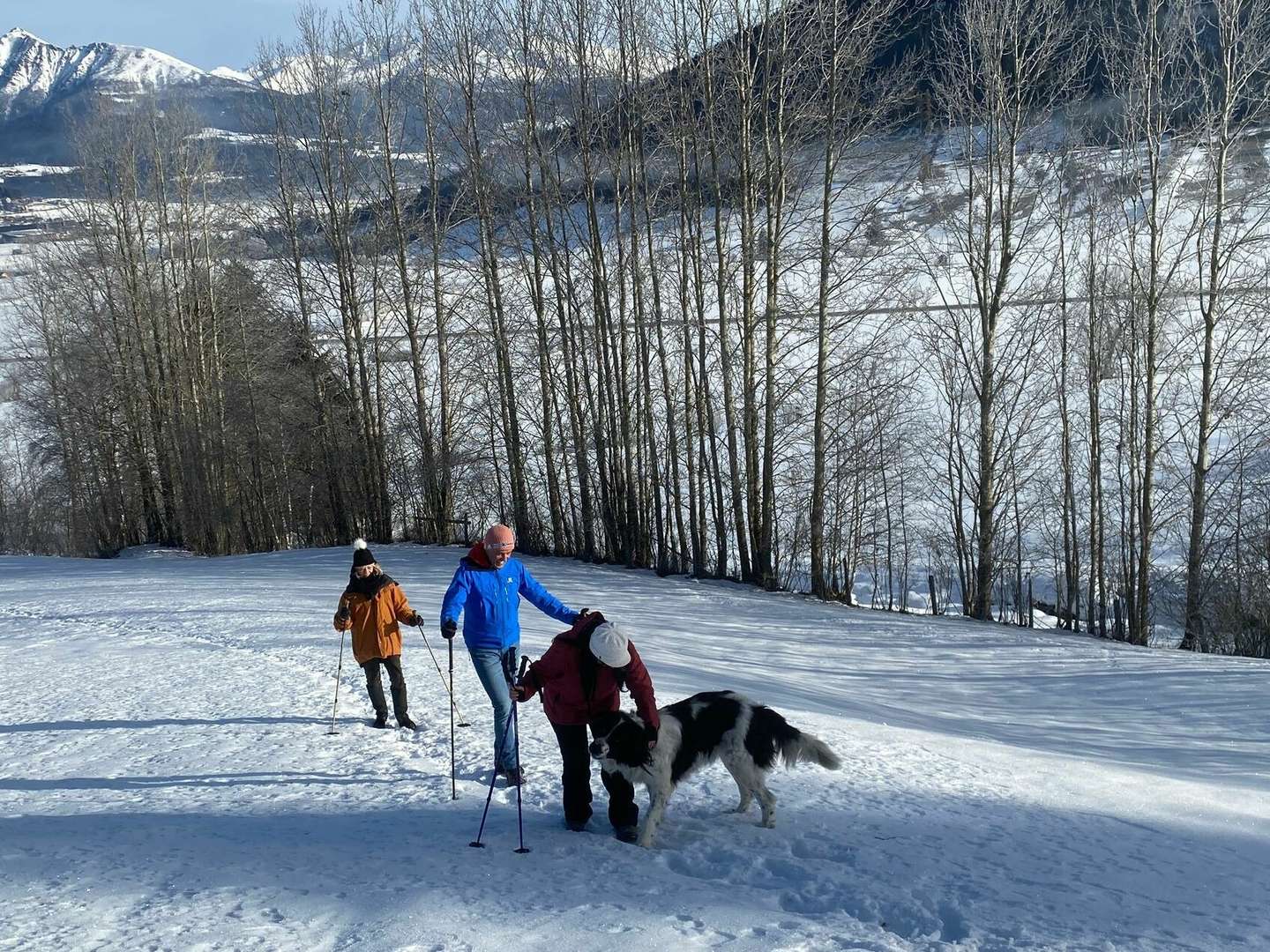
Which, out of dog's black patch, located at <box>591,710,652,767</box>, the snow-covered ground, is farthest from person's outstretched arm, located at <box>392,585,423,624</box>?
dog's black patch, located at <box>591,710,652,767</box>

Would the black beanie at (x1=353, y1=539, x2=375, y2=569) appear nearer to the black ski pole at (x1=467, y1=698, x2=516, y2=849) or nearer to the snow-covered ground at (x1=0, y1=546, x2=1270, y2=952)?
the snow-covered ground at (x1=0, y1=546, x2=1270, y2=952)

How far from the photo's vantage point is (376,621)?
832cm

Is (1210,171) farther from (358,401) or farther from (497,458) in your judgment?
(358,401)

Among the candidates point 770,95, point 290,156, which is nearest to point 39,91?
point 290,156

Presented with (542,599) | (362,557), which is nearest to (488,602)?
(542,599)

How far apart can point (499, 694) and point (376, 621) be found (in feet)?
6.46

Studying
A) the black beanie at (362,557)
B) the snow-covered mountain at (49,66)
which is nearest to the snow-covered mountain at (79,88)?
the snow-covered mountain at (49,66)

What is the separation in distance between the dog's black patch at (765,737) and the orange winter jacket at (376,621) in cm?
364

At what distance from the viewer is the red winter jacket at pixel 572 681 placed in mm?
5660

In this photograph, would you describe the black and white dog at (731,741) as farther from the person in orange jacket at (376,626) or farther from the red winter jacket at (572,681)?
the person in orange jacket at (376,626)

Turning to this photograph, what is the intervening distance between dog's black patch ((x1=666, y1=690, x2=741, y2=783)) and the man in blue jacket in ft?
3.88

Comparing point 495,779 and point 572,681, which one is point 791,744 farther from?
point 495,779

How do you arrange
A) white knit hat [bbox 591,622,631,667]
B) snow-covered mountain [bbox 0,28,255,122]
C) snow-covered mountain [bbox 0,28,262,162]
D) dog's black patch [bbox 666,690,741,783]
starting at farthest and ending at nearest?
snow-covered mountain [bbox 0,28,255,122]
snow-covered mountain [bbox 0,28,262,162]
dog's black patch [bbox 666,690,741,783]
white knit hat [bbox 591,622,631,667]

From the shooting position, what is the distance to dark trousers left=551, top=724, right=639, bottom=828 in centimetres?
572
